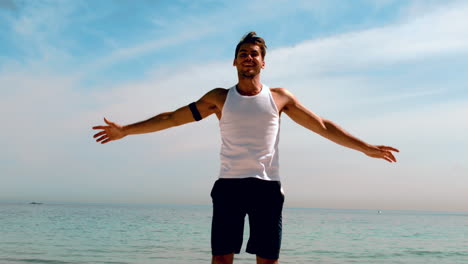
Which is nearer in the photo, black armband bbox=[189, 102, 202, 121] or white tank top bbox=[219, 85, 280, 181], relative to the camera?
white tank top bbox=[219, 85, 280, 181]

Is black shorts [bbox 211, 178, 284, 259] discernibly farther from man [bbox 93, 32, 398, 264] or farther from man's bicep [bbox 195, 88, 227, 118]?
Result: man's bicep [bbox 195, 88, 227, 118]

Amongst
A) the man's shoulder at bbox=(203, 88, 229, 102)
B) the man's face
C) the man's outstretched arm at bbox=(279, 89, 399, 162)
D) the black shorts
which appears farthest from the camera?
the man's outstretched arm at bbox=(279, 89, 399, 162)

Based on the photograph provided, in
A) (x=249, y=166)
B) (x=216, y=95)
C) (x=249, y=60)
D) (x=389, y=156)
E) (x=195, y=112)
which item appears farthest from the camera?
(x=389, y=156)

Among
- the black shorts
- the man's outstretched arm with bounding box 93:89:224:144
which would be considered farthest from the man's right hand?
the black shorts

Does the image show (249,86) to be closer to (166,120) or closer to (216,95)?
(216,95)

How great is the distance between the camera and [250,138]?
12.8ft

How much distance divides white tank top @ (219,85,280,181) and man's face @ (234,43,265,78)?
0.20 metres

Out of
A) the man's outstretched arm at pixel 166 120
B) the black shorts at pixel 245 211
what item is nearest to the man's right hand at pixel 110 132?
the man's outstretched arm at pixel 166 120

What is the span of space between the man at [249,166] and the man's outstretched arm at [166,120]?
0.13 meters

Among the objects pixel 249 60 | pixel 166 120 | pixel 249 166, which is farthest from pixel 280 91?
Answer: pixel 166 120

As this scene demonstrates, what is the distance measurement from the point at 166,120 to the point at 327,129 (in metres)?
1.45

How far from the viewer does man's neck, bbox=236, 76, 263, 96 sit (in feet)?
13.2

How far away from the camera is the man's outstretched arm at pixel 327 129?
166 inches

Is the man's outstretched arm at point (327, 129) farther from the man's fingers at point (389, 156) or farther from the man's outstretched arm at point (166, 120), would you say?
the man's outstretched arm at point (166, 120)
